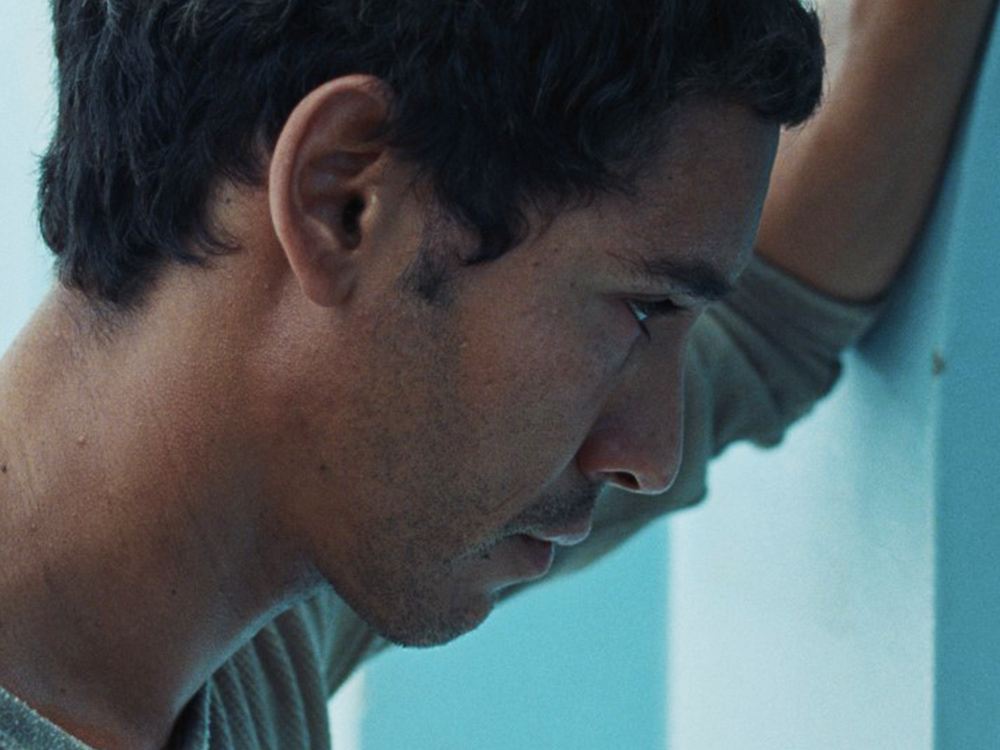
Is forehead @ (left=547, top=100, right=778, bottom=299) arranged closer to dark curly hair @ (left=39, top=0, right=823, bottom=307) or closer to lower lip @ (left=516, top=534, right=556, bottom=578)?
dark curly hair @ (left=39, top=0, right=823, bottom=307)

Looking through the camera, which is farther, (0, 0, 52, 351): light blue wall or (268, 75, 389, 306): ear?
(0, 0, 52, 351): light blue wall

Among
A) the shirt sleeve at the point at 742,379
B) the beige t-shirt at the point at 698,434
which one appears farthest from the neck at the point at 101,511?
the shirt sleeve at the point at 742,379

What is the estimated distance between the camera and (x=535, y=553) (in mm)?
933

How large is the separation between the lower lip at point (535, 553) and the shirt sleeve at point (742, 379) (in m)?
0.19

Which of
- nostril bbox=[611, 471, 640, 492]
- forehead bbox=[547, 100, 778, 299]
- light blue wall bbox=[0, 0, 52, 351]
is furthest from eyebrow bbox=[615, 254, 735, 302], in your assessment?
light blue wall bbox=[0, 0, 52, 351]

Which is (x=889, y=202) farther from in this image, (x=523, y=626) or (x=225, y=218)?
(x=523, y=626)

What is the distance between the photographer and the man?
0.80 metres

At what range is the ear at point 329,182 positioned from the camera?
0.79m

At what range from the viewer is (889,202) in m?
1.04

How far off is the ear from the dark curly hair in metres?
0.02

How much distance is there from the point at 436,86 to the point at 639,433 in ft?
0.73

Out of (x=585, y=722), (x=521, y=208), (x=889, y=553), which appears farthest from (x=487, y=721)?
(x=521, y=208)

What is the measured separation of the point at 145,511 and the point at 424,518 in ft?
0.48

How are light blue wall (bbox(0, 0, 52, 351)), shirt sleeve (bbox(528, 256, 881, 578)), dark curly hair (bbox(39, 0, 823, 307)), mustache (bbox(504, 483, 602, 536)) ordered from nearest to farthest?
dark curly hair (bbox(39, 0, 823, 307))
mustache (bbox(504, 483, 602, 536))
shirt sleeve (bbox(528, 256, 881, 578))
light blue wall (bbox(0, 0, 52, 351))
